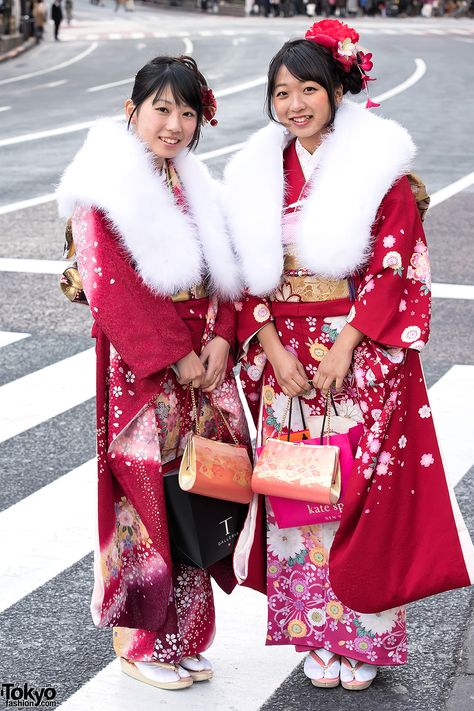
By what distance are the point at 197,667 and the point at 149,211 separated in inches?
54.2

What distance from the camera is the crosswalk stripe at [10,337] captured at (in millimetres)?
7430

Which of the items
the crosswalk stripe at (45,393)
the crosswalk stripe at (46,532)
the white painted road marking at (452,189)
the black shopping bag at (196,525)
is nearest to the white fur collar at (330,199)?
the black shopping bag at (196,525)

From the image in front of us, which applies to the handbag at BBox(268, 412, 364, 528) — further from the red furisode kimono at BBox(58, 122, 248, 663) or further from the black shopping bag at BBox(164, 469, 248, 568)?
the red furisode kimono at BBox(58, 122, 248, 663)

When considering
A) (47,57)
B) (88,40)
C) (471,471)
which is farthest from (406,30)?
(471,471)

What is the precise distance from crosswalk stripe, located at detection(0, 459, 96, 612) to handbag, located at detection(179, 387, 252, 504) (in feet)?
3.56

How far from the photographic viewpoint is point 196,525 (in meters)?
3.43

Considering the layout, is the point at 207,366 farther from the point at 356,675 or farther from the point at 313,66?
the point at 356,675

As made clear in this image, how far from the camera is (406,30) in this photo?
156 feet

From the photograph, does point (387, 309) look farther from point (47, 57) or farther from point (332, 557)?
point (47, 57)

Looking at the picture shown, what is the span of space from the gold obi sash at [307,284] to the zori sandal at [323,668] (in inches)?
41.9

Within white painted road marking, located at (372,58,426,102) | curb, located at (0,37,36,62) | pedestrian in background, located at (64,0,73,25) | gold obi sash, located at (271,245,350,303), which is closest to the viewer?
gold obi sash, located at (271,245,350,303)

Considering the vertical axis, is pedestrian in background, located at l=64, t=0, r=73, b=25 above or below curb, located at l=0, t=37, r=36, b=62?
below

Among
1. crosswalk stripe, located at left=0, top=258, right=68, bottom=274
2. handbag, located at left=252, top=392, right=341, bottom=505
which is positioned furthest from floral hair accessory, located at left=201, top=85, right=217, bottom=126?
crosswalk stripe, located at left=0, top=258, right=68, bottom=274

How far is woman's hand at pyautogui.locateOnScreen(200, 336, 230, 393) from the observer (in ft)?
11.4
